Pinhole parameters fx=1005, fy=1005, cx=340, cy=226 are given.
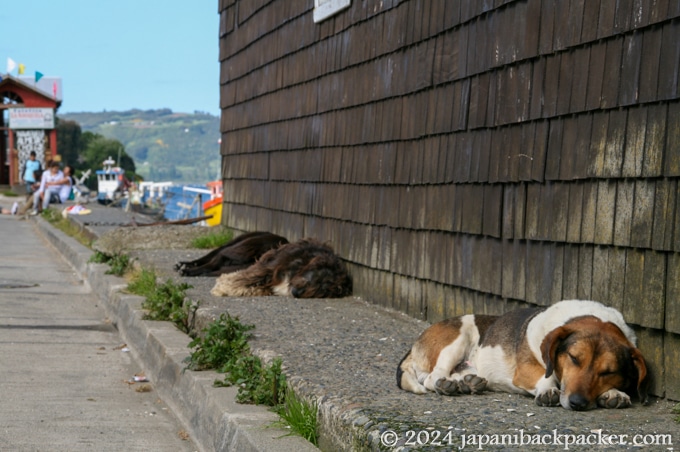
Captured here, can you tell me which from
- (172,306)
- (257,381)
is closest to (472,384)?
(257,381)

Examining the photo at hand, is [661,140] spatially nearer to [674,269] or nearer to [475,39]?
[674,269]

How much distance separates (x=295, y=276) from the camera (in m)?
9.31

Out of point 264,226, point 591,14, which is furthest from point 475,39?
point 264,226

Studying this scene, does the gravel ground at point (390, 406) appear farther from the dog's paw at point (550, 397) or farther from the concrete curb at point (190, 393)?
the concrete curb at point (190, 393)

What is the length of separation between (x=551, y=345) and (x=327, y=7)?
20.2 feet

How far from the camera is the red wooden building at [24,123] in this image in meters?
42.6

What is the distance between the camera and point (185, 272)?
1064 centimetres

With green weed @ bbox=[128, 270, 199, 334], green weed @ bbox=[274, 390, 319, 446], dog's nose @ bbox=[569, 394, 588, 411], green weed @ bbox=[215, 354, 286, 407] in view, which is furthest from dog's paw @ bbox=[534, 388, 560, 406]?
green weed @ bbox=[128, 270, 199, 334]

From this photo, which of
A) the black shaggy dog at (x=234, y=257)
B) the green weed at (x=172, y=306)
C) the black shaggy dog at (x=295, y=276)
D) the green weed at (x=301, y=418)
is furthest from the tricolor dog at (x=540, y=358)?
the black shaggy dog at (x=234, y=257)

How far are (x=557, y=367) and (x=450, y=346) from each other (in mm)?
734

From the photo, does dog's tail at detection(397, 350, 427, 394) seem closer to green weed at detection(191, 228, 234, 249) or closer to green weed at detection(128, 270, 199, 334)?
green weed at detection(128, 270, 199, 334)

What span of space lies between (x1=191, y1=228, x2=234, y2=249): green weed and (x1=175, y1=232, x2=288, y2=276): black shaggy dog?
2.91m

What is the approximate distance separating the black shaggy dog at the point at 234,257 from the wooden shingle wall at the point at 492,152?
1.54 ft

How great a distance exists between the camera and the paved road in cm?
570
